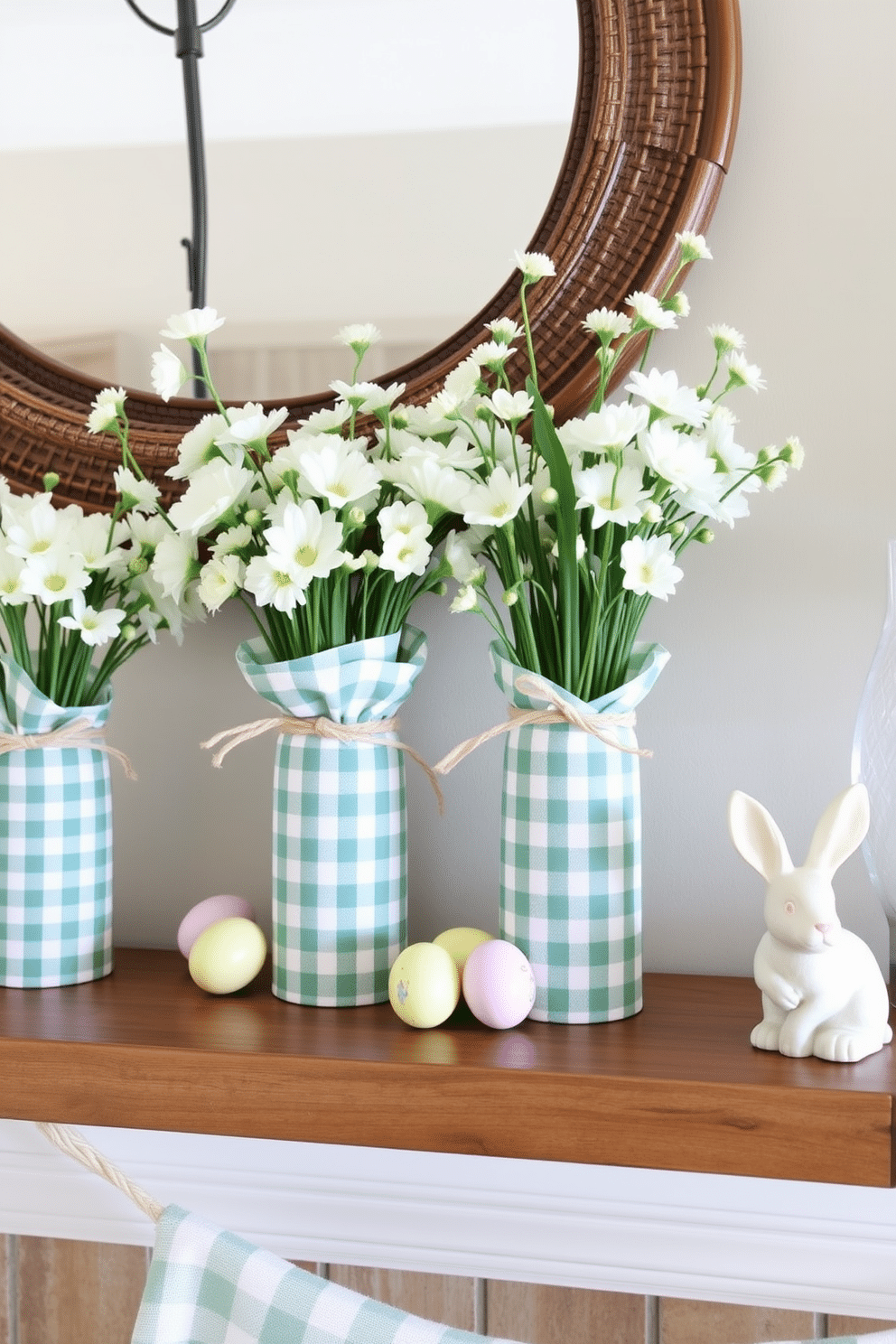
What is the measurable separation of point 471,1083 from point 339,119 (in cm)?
67

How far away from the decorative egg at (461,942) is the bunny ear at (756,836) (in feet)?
0.57

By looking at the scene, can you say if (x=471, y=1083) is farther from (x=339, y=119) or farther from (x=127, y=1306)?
(x=339, y=119)

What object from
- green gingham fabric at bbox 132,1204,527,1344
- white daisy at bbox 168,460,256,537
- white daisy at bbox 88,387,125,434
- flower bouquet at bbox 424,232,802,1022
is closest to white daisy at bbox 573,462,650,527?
flower bouquet at bbox 424,232,802,1022

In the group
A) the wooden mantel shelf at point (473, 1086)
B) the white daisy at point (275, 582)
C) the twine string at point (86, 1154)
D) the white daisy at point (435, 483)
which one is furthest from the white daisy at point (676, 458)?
the twine string at point (86, 1154)

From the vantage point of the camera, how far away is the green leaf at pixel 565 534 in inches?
27.5

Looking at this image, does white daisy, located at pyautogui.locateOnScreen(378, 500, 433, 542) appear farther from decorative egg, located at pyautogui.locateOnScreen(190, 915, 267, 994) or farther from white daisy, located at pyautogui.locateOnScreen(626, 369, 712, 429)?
decorative egg, located at pyautogui.locateOnScreen(190, 915, 267, 994)

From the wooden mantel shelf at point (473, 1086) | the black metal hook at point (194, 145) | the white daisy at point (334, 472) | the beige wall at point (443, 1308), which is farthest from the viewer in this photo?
the black metal hook at point (194, 145)

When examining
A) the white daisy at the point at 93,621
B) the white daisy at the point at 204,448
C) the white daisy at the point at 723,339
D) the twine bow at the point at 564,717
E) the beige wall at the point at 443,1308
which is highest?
the white daisy at the point at 723,339

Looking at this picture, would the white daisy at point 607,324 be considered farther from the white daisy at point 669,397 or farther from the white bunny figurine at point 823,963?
the white bunny figurine at point 823,963

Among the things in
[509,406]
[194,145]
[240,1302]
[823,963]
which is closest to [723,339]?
[509,406]

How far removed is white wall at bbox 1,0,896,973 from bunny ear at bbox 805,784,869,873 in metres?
0.19

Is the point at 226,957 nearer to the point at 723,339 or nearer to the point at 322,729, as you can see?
the point at 322,729

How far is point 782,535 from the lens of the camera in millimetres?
842

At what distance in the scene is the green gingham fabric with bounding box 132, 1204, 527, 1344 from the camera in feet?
2.07
